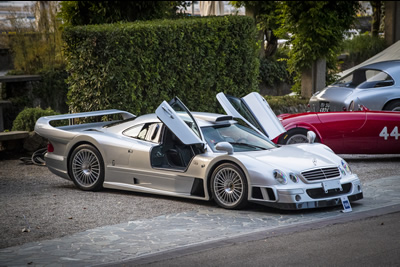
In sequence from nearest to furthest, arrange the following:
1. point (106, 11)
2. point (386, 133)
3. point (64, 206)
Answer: point (64, 206) → point (386, 133) → point (106, 11)

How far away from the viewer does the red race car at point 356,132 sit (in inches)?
451

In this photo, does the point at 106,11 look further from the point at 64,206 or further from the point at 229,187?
the point at 229,187

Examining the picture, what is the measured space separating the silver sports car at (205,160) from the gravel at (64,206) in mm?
225

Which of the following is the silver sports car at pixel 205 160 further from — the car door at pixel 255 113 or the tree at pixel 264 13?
the tree at pixel 264 13

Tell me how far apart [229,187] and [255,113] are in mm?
2111

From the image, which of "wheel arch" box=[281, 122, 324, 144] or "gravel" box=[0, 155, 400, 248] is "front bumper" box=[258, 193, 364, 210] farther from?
"wheel arch" box=[281, 122, 324, 144]

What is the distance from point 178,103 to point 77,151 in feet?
5.84

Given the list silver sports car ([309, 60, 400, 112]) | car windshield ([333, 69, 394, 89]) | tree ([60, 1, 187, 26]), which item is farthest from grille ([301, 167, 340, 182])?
tree ([60, 1, 187, 26])

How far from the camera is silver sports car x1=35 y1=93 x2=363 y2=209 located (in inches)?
318

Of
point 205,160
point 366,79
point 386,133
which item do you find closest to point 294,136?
point 386,133

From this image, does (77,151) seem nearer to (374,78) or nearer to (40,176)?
(40,176)

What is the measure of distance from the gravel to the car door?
1.62 metres

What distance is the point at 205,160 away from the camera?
Answer: 8.64 metres

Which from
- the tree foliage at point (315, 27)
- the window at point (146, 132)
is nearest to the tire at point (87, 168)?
the window at point (146, 132)
